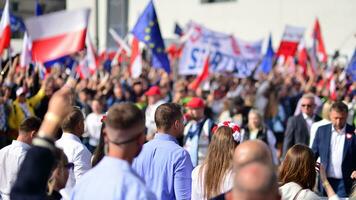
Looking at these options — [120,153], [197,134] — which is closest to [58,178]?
[120,153]

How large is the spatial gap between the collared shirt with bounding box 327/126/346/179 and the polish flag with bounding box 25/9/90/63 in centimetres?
502

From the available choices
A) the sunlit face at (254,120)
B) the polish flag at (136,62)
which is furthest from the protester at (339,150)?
the polish flag at (136,62)

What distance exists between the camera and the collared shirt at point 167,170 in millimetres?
5465

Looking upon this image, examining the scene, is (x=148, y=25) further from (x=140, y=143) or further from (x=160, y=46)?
(x=140, y=143)

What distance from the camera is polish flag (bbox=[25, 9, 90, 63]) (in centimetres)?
1145

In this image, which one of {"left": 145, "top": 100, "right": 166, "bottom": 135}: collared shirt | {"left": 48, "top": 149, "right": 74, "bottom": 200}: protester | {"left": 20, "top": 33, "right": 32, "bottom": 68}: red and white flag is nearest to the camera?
{"left": 48, "top": 149, "right": 74, "bottom": 200}: protester

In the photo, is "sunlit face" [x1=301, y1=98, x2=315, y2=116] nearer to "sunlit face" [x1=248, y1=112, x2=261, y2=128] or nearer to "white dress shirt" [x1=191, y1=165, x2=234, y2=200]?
"sunlit face" [x1=248, y1=112, x2=261, y2=128]

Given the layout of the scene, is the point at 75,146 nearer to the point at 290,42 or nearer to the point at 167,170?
the point at 167,170

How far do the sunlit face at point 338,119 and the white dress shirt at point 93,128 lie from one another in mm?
4178

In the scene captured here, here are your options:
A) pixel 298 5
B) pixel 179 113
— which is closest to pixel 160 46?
pixel 179 113

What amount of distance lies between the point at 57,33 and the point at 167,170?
21.5 ft

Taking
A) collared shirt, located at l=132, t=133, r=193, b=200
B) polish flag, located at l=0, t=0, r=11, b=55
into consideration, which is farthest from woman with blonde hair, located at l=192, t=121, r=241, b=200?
polish flag, located at l=0, t=0, r=11, b=55

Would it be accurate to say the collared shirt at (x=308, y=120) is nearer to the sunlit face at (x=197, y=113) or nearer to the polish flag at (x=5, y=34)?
the sunlit face at (x=197, y=113)

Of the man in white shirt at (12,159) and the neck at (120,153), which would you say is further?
the man in white shirt at (12,159)
